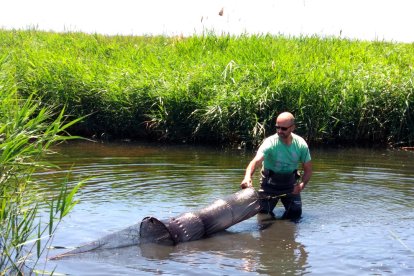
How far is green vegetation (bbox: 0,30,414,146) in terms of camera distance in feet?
50.2

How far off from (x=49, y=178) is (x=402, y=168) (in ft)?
19.6

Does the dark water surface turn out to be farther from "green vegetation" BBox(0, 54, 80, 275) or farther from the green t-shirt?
"green vegetation" BBox(0, 54, 80, 275)

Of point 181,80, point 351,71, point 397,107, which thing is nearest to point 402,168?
point 397,107

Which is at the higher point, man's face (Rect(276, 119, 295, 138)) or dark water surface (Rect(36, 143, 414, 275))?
man's face (Rect(276, 119, 295, 138))

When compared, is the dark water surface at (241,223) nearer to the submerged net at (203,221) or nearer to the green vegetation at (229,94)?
the submerged net at (203,221)

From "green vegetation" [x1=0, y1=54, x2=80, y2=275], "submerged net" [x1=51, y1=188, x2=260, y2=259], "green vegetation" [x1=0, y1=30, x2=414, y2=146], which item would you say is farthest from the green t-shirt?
"green vegetation" [x1=0, y1=30, x2=414, y2=146]

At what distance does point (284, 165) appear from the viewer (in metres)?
9.43

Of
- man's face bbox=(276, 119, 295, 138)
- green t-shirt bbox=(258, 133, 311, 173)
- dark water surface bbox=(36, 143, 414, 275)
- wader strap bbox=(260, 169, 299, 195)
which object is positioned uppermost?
man's face bbox=(276, 119, 295, 138)

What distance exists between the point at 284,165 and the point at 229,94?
19.9ft

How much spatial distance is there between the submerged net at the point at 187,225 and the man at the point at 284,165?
0.26m

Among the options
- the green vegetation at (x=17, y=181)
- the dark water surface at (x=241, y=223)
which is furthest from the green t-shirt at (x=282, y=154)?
the green vegetation at (x=17, y=181)

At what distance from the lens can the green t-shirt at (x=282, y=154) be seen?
9.33m

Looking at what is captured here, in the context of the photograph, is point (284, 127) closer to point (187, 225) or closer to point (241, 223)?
point (241, 223)

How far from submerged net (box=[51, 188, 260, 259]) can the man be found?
0.26 metres
